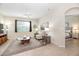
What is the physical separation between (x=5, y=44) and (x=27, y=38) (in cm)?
61

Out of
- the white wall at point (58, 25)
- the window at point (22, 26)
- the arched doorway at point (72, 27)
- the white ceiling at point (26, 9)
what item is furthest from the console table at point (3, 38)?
the arched doorway at point (72, 27)

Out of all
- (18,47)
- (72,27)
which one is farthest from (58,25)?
(18,47)

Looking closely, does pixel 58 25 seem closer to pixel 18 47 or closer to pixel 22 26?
pixel 22 26

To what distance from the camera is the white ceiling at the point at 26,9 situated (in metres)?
2.43

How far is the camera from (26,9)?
2.56 meters

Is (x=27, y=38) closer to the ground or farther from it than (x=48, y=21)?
closer to the ground

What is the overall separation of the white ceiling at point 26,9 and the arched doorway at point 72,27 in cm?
63

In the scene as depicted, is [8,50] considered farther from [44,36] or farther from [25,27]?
[44,36]

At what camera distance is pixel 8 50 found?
2432 mm

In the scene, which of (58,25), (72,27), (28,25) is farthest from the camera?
(58,25)

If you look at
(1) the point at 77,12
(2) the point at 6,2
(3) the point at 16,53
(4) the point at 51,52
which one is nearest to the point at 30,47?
(3) the point at 16,53

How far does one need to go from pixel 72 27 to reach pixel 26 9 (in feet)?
4.87

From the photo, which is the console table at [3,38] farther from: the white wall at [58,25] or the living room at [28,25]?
the white wall at [58,25]

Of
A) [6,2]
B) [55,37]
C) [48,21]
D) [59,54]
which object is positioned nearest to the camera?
[6,2]
